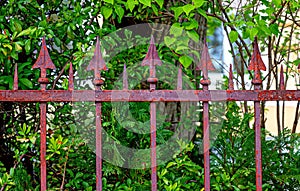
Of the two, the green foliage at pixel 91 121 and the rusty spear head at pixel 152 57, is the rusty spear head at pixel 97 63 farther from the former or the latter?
the green foliage at pixel 91 121

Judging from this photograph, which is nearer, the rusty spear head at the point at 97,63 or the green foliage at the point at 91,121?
the rusty spear head at the point at 97,63

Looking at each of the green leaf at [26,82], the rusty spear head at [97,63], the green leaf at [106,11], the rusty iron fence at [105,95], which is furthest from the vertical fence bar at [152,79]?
the green leaf at [26,82]

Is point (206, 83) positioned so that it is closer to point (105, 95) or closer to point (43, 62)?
point (105, 95)

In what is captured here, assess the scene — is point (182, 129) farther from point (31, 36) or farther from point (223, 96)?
point (31, 36)

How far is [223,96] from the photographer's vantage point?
2.13 m

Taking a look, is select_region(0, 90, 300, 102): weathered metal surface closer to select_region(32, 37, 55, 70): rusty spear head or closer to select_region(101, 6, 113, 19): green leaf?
select_region(32, 37, 55, 70): rusty spear head

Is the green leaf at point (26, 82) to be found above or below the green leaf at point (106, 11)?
below

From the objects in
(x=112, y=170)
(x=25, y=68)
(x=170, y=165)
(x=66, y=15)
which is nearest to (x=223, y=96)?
(x=170, y=165)

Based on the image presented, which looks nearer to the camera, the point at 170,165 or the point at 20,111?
the point at 170,165

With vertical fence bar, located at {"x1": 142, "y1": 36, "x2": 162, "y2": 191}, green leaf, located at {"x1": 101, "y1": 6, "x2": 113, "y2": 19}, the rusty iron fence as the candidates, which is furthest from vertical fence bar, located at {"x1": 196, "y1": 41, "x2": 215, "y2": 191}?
green leaf, located at {"x1": 101, "y1": 6, "x2": 113, "y2": 19}

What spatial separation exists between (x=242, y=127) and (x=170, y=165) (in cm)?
65

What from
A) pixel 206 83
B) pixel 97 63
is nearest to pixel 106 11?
pixel 97 63

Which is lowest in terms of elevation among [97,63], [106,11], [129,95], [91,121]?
[91,121]

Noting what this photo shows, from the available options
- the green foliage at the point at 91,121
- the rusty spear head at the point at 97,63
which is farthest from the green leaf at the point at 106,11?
the rusty spear head at the point at 97,63
